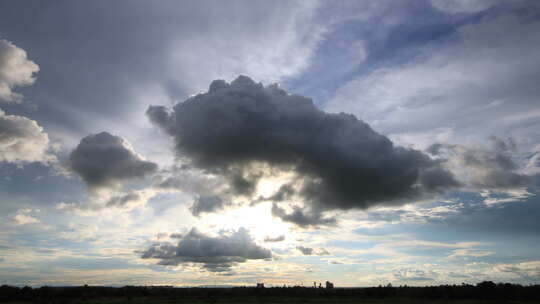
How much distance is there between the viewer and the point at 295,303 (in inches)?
3462

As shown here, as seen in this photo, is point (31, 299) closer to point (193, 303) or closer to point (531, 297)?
point (193, 303)

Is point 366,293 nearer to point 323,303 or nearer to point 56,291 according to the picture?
point 323,303

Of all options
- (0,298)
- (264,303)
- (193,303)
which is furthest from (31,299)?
(264,303)

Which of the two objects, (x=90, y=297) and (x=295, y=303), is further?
(x=90, y=297)

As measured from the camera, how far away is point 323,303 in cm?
8462

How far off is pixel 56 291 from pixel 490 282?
124877 mm

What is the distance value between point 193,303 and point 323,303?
96.7 feet

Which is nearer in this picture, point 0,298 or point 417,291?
point 0,298

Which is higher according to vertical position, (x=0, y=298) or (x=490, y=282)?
(x=490, y=282)

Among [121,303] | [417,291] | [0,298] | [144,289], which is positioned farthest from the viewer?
[144,289]

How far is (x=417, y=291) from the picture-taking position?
357 feet

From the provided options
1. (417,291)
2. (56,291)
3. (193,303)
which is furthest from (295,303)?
(56,291)

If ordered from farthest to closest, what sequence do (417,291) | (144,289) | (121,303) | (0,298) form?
(144,289) → (417,291) → (0,298) → (121,303)

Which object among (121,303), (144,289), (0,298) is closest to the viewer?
(121,303)
